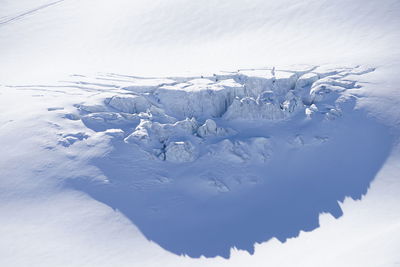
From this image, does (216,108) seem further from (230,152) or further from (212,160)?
(212,160)

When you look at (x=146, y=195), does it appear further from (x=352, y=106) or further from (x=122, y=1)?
(x=122, y=1)

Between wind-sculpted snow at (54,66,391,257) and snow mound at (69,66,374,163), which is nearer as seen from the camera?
wind-sculpted snow at (54,66,391,257)

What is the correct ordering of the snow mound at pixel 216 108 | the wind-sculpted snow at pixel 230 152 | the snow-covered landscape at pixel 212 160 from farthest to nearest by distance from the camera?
the snow mound at pixel 216 108
the wind-sculpted snow at pixel 230 152
the snow-covered landscape at pixel 212 160

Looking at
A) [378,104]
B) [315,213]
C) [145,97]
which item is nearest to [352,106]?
[378,104]

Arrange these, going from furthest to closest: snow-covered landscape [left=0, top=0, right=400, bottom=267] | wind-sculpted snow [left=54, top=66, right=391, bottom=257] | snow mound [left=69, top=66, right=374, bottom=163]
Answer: snow mound [left=69, top=66, right=374, bottom=163]
wind-sculpted snow [left=54, top=66, right=391, bottom=257]
snow-covered landscape [left=0, top=0, right=400, bottom=267]

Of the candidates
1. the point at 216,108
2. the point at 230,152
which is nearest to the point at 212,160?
the point at 230,152

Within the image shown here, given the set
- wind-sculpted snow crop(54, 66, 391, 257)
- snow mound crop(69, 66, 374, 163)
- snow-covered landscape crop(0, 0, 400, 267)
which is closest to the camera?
snow-covered landscape crop(0, 0, 400, 267)
